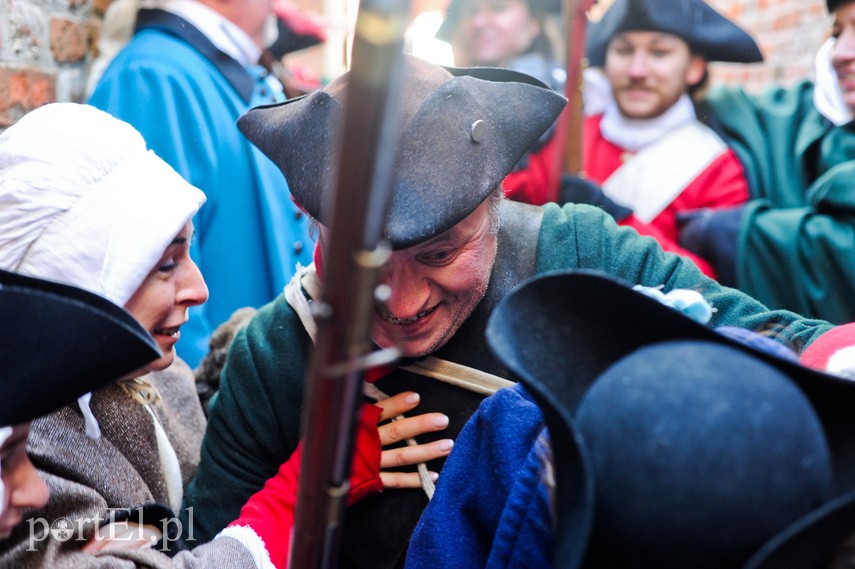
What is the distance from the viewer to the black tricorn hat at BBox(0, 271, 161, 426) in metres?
0.96

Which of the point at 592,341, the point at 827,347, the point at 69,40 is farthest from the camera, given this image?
the point at 69,40

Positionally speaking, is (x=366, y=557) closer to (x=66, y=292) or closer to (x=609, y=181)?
(x=66, y=292)

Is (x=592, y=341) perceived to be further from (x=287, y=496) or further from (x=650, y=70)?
(x=650, y=70)

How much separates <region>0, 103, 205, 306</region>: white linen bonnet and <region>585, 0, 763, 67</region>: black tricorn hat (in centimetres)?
213

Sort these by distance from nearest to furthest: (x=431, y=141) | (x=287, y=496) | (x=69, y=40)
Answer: (x=431, y=141) → (x=287, y=496) → (x=69, y=40)

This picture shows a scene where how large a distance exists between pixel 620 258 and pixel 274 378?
714mm

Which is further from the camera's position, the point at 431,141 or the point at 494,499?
the point at 431,141

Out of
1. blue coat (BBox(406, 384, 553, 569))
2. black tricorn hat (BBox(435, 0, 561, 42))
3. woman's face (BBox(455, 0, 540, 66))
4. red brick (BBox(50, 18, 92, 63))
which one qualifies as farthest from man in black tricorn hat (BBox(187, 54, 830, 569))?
black tricorn hat (BBox(435, 0, 561, 42))

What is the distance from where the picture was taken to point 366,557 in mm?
1594

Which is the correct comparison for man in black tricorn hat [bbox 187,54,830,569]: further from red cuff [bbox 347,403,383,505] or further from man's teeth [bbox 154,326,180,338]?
man's teeth [bbox 154,326,180,338]

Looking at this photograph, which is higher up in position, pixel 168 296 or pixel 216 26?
pixel 216 26

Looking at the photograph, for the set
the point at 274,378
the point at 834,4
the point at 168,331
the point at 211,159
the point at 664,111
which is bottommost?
the point at 274,378

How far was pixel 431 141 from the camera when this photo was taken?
4.38 feet

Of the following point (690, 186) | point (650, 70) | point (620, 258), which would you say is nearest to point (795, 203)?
point (690, 186)
